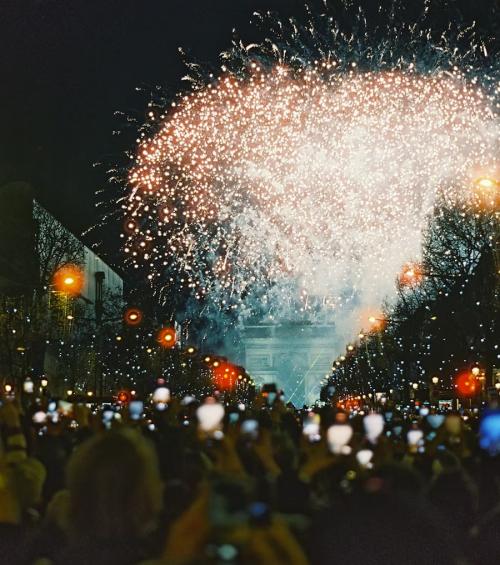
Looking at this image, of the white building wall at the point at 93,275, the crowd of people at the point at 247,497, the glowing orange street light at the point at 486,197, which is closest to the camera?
the crowd of people at the point at 247,497

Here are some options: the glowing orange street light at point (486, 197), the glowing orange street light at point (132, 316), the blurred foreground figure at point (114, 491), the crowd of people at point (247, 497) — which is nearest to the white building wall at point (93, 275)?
the glowing orange street light at point (486, 197)

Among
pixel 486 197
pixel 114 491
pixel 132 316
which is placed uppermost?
pixel 486 197

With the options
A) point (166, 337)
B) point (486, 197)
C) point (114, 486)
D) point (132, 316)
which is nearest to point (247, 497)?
point (114, 486)

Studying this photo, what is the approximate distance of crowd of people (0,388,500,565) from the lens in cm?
532

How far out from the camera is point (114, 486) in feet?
22.7

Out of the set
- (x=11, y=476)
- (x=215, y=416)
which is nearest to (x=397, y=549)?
(x=11, y=476)

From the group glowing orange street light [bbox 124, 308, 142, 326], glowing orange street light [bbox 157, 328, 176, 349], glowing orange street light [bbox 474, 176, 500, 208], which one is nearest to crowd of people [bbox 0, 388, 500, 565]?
glowing orange street light [bbox 124, 308, 142, 326]

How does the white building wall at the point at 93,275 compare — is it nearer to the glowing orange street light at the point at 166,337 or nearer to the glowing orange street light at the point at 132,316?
the glowing orange street light at the point at 166,337

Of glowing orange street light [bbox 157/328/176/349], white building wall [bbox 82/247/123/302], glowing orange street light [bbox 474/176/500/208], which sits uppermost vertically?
white building wall [bbox 82/247/123/302]

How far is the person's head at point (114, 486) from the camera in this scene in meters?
6.95

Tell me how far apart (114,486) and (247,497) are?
188cm

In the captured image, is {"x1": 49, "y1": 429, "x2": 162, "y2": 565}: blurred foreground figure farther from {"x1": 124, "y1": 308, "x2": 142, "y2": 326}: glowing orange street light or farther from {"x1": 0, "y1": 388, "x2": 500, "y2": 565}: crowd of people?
{"x1": 124, "y1": 308, "x2": 142, "y2": 326}: glowing orange street light

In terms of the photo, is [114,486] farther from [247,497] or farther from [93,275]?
[93,275]

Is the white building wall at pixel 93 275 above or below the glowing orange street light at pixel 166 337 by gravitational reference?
above
